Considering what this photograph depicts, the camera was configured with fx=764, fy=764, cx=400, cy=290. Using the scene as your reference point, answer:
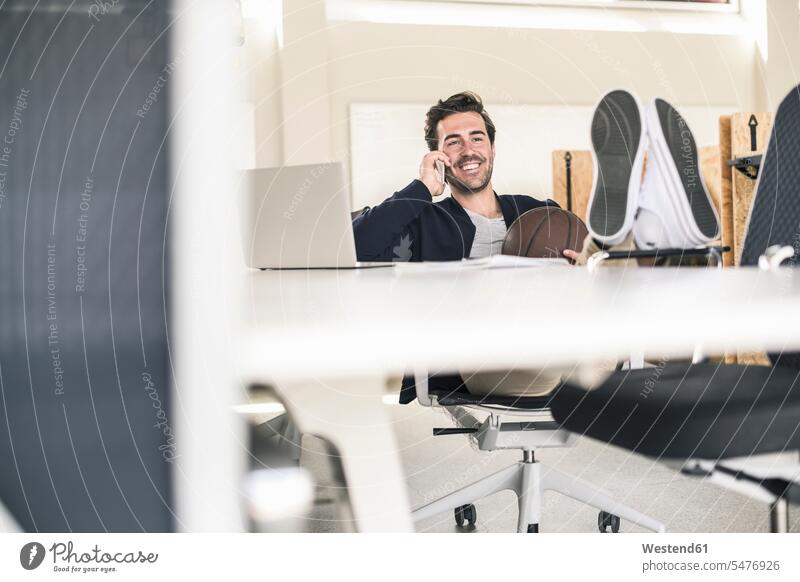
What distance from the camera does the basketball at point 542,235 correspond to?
1.09 m

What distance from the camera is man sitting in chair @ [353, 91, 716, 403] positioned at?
3.44 feet

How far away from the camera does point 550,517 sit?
2.66ft

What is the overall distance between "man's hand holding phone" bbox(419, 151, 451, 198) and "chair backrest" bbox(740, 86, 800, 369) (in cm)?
41

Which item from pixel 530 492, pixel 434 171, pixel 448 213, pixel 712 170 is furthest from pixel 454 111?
pixel 712 170

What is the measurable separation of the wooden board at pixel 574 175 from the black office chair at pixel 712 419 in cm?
139

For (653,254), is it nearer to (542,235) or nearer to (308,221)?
(542,235)

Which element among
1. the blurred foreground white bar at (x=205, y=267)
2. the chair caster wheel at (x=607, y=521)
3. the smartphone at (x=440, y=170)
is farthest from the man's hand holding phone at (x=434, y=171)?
the blurred foreground white bar at (x=205, y=267)

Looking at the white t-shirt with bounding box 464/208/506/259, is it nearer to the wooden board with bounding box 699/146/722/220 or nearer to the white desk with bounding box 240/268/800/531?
the white desk with bounding box 240/268/800/531

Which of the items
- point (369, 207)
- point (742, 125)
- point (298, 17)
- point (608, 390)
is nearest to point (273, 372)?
point (608, 390)

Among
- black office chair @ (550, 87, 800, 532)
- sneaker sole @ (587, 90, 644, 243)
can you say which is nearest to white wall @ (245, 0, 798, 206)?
sneaker sole @ (587, 90, 644, 243)

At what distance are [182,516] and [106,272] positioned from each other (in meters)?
0.16

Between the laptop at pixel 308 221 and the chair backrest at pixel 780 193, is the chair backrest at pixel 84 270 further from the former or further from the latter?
the chair backrest at pixel 780 193

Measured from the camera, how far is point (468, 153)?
109cm

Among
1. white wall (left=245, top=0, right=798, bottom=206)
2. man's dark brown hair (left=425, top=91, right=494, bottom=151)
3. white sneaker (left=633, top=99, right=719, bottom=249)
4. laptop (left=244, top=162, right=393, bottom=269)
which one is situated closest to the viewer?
white wall (left=245, top=0, right=798, bottom=206)
